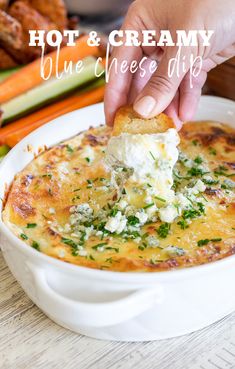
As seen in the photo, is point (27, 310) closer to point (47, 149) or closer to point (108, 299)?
point (108, 299)

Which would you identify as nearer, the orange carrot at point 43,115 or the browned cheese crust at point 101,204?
the browned cheese crust at point 101,204

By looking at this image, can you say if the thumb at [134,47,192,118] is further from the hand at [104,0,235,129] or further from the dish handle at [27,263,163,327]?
the dish handle at [27,263,163,327]

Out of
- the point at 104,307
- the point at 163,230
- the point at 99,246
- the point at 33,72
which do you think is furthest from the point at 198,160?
the point at 33,72

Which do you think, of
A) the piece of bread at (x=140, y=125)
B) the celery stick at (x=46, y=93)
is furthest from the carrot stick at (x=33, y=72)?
the piece of bread at (x=140, y=125)

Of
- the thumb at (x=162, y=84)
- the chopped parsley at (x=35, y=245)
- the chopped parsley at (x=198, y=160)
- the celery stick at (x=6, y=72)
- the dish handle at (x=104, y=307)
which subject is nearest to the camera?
the dish handle at (x=104, y=307)

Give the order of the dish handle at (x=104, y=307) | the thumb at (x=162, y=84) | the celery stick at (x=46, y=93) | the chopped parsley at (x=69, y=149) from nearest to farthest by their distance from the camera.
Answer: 1. the dish handle at (x=104, y=307)
2. the thumb at (x=162, y=84)
3. the chopped parsley at (x=69, y=149)
4. the celery stick at (x=46, y=93)

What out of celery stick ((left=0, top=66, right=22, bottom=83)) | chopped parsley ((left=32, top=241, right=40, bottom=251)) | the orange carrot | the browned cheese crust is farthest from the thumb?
celery stick ((left=0, top=66, right=22, bottom=83))

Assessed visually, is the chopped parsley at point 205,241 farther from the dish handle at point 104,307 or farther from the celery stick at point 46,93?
the celery stick at point 46,93

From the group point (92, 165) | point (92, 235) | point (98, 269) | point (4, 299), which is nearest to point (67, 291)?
point (98, 269)

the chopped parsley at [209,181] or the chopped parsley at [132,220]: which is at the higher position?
the chopped parsley at [132,220]
